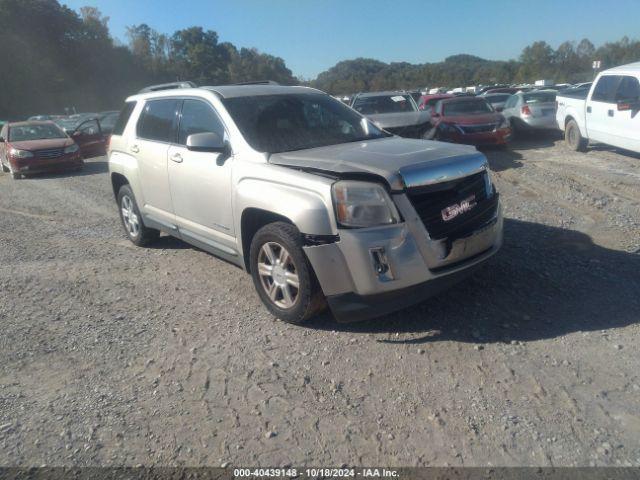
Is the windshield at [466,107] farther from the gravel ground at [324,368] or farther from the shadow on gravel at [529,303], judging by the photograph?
the shadow on gravel at [529,303]

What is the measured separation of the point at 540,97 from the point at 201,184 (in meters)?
13.5

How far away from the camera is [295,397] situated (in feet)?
10.6

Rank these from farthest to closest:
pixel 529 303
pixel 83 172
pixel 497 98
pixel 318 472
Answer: pixel 497 98
pixel 83 172
pixel 529 303
pixel 318 472

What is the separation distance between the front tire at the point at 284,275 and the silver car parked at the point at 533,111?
40.5ft

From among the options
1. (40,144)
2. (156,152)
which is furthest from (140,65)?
(156,152)

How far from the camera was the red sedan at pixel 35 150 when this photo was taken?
547 inches

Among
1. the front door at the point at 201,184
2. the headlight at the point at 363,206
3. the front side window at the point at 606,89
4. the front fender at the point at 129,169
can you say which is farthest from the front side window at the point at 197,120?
the front side window at the point at 606,89

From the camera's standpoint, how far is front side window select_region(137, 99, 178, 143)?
543 cm

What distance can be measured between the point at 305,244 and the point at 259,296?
90cm

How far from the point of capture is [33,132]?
1503cm

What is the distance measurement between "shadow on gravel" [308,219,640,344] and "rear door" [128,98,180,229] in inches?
94.1

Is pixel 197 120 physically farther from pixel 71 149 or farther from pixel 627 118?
pixel 71 149

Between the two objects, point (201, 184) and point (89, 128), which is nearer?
point (201, 184)

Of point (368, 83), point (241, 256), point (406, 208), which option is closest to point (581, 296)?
point (406, 208)
